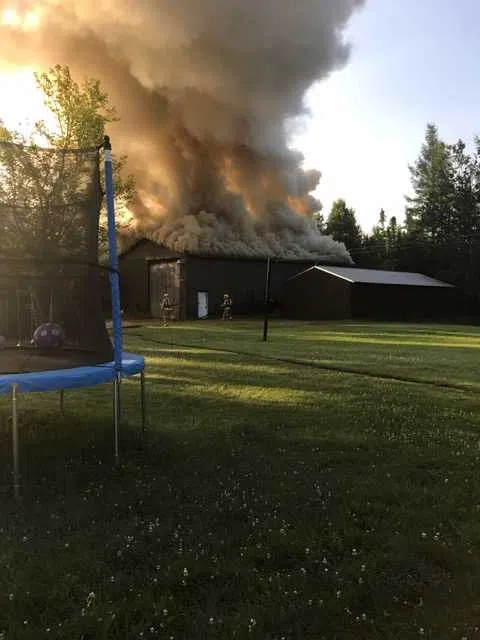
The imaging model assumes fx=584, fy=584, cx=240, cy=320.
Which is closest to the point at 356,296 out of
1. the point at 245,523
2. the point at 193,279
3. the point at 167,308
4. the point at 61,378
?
the point at 193,279

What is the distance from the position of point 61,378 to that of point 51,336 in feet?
4.65

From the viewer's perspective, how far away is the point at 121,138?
3834 centimetres

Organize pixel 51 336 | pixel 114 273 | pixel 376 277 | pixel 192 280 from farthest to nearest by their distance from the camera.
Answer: pixel 376 277 < pixel 192 280 < pixel 51 336 < pixel 114 273

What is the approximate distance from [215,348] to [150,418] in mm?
9482

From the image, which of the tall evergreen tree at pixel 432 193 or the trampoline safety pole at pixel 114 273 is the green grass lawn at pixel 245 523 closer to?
the trampoline safety pole at pixel 114 273

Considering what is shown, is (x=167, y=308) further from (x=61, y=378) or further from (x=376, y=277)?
(x=61, y=378)

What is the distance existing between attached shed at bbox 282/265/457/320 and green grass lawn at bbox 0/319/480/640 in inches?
1224

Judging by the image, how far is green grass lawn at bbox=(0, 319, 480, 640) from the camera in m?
2.79

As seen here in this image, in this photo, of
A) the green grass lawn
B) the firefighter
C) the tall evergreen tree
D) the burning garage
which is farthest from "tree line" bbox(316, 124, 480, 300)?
the green grass lawn

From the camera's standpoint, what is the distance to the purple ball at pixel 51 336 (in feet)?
19.5

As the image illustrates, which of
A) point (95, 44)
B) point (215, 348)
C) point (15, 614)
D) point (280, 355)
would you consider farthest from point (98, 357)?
point (95, 44)

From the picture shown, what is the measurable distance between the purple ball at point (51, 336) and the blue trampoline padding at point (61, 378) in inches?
32.7

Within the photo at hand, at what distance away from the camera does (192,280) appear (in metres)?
38.5

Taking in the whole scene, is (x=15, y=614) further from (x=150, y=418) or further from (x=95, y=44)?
(x=95, y=44)
